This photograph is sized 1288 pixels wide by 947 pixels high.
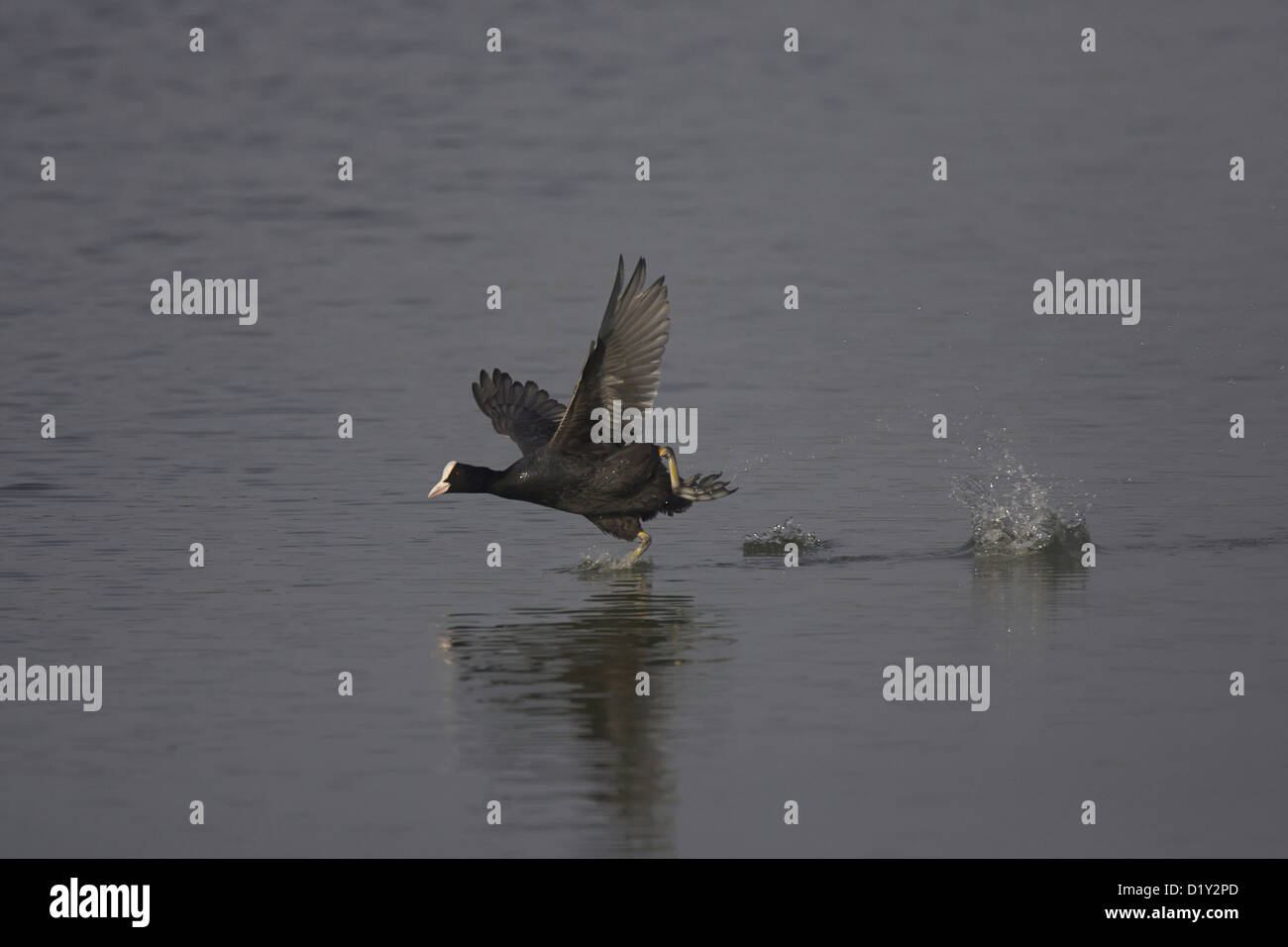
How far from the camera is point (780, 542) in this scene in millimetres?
15898

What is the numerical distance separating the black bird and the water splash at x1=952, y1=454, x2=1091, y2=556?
202 centimetres

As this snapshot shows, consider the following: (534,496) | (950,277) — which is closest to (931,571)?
(534,496)

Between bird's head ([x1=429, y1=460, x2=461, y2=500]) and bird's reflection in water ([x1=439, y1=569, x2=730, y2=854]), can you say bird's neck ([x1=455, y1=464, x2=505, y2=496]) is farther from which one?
bird's reflection in water ([x1=439, y1=569, x2=730, y2=854])

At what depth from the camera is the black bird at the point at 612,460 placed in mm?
14461

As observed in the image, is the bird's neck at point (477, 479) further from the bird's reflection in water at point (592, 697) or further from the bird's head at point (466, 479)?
the bird's reflection in water at point (592, 697)

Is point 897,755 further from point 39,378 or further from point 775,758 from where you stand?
point 39,378

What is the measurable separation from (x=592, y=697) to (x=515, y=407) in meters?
6.33

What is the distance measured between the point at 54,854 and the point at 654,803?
2540mm

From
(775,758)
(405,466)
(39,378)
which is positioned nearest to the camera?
(775,758)

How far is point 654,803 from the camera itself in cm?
902

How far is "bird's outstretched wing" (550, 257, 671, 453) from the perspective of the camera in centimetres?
1428
